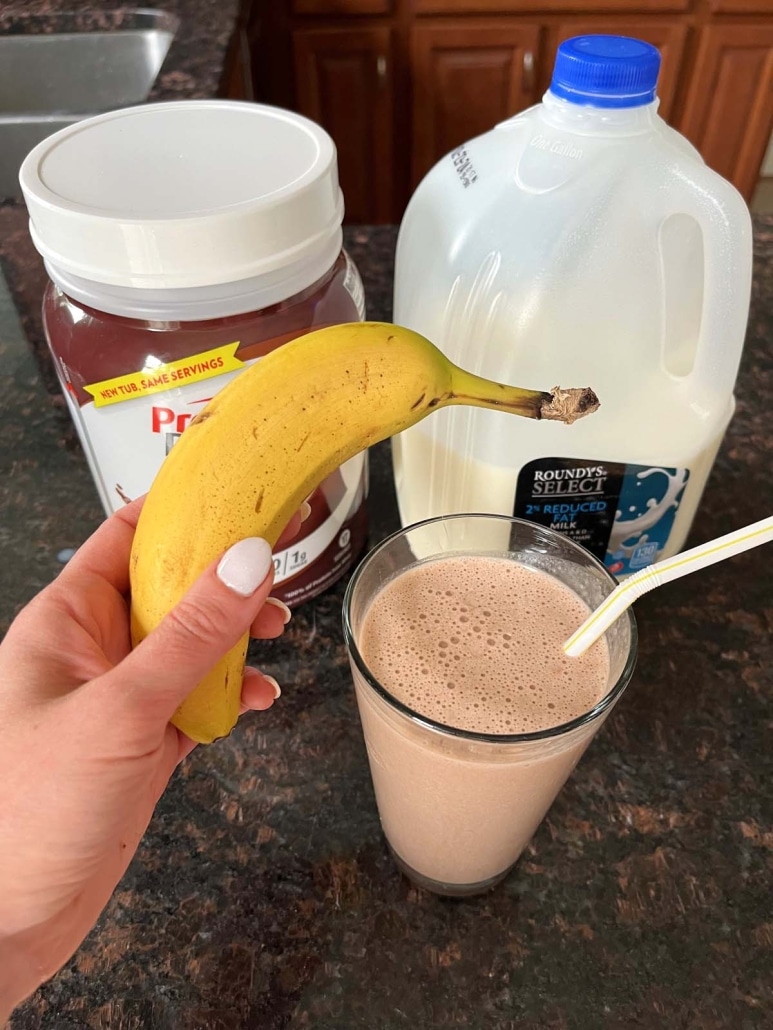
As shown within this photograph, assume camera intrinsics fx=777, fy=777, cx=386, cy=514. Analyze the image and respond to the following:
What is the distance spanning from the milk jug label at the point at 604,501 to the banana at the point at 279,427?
0.15 meters

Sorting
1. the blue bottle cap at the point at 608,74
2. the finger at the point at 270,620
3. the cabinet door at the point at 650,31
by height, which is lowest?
the cabinet door at the point at 650,31

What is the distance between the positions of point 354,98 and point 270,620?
1698 mm

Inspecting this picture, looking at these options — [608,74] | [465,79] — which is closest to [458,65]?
[465,79]

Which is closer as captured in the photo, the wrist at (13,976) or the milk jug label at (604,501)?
the wrist at (13,976)

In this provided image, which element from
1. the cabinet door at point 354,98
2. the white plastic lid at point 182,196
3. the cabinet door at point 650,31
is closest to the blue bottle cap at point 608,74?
the white plastic lid at point 182,196

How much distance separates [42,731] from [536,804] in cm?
26

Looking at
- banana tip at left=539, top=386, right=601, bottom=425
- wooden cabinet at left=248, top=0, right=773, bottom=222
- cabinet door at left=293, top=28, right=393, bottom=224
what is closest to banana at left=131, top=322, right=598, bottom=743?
banana tip at left=539, top=386, right=601, bottom=425

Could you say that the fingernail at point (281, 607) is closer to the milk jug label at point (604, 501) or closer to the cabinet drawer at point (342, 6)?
the milk jug label at point (604, 501)

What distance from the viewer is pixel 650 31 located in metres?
1.78

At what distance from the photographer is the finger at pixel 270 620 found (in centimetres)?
54

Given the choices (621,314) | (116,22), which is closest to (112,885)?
(621,314)

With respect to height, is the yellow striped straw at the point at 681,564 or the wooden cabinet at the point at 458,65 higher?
the yellow striped straw at the point at 681,564

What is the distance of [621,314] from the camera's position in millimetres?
493

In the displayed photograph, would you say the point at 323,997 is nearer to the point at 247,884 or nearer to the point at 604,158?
the point at 247,884
